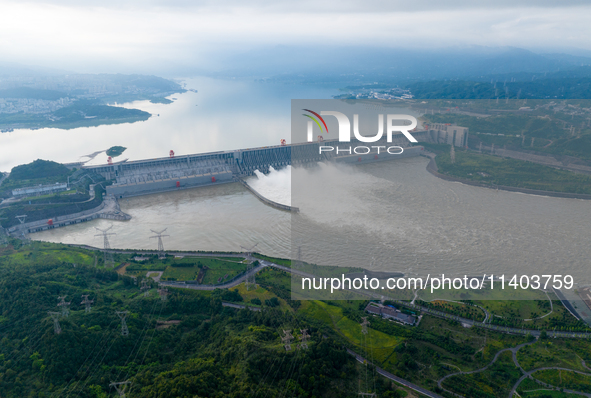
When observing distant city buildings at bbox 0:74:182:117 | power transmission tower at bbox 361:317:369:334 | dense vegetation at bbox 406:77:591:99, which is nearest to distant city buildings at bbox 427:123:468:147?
dense vegetation at bbox 406:77:591:99

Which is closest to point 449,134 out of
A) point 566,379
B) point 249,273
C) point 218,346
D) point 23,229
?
point 249,273

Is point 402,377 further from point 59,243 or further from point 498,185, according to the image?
point 498,185

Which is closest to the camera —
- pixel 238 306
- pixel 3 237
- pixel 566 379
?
pixel 566 379

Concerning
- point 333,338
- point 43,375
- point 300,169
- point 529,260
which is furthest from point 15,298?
point 300,169

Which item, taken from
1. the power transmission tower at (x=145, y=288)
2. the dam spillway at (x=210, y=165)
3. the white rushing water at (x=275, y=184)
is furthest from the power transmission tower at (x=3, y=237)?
the white rushing water at (x=275, y=184)

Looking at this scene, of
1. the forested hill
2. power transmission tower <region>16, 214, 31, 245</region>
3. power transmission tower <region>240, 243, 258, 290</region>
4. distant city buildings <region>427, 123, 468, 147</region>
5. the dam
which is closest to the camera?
the forested hill

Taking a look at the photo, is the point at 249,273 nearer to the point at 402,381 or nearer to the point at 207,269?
the point at 207,269

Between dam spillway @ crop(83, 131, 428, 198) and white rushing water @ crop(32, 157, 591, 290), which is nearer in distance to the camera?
white rushing water @ crop(32, 157, 591, 290)

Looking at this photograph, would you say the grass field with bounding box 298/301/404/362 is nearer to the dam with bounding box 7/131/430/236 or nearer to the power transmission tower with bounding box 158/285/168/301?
the power transmission tower with bounding box 158/285/168/301
